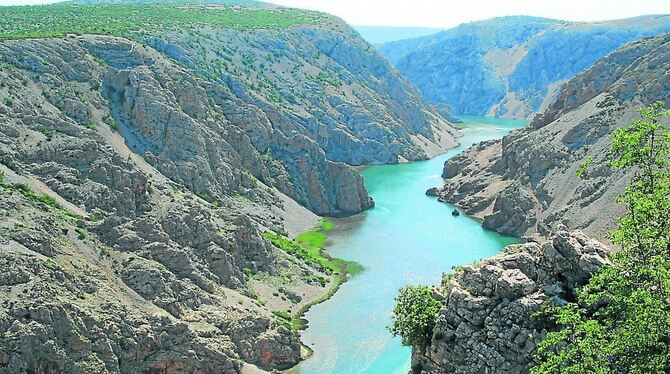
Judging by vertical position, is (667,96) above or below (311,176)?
above

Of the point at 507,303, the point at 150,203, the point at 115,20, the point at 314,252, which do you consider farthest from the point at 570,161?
the point at 115,20

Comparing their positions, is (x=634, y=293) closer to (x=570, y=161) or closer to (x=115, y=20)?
(x=570, y=161)

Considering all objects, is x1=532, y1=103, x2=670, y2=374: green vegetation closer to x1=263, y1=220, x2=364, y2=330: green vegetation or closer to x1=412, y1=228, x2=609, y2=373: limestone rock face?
x1=412, y1=228, x2=609, y2=373: limestone rock face

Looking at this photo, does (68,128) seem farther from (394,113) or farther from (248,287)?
(394,113)

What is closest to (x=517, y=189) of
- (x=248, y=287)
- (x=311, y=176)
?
(x=311, y=176)

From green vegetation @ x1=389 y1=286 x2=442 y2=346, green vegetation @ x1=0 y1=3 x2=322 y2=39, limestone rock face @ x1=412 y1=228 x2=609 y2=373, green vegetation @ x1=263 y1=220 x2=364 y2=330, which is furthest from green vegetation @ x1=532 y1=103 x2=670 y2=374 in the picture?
green vegetation @ x1=0 y1=3 x2=322 y2=39

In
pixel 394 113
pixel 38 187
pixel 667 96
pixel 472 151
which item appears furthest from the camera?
pixel 394 113
